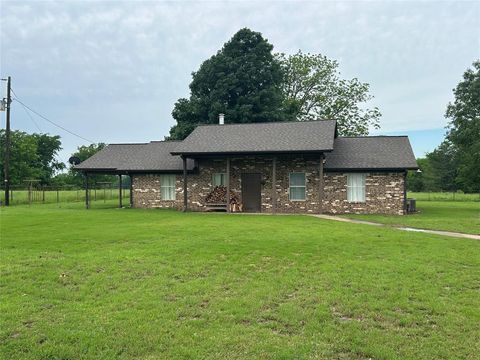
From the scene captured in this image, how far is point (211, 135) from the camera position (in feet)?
75.3

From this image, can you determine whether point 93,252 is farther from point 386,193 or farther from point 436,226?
point 386,193

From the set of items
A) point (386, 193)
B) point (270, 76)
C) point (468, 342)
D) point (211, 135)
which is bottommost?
point (468, 342)

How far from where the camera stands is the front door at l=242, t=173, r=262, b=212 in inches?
845

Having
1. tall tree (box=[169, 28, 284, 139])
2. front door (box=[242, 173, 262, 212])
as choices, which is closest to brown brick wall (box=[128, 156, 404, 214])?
front door (box=[242, 173, 262, 212])

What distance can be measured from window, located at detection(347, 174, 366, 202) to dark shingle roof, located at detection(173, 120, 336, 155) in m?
2.31

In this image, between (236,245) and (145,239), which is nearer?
(236,245)

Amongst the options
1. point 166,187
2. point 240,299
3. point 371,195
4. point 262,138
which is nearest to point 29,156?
point 166,187

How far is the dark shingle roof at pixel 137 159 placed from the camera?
23156 mm

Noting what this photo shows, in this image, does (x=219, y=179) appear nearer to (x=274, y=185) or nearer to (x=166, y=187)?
(x=166, y=187)

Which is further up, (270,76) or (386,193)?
(270,76)

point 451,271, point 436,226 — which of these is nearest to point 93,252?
point 451,271

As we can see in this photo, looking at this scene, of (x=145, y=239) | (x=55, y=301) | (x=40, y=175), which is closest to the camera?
(x=55, y=301)

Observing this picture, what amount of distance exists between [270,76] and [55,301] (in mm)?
30796

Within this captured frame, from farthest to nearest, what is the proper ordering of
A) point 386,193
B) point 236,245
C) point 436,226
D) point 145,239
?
point 386,193 → point 436,226 → point 145,239 → point 236,245
